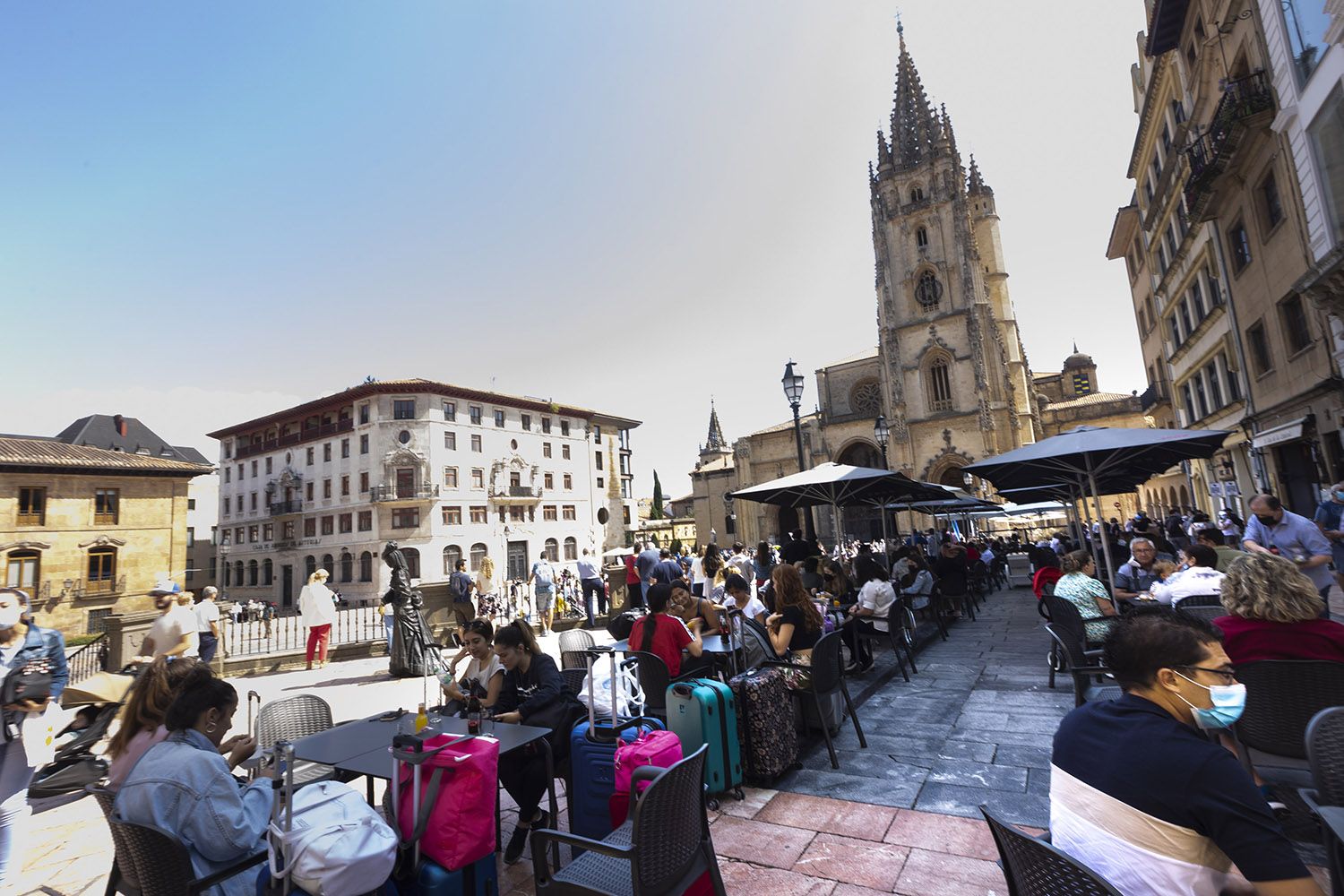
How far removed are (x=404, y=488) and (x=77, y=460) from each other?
612 inches

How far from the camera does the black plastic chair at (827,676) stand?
4516 mm

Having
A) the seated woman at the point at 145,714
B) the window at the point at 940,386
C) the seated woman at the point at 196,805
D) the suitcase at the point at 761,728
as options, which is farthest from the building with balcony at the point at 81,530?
the window at the point at 940,386

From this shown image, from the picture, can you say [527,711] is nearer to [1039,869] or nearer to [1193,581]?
[1039,869]

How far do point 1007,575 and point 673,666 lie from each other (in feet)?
57.9

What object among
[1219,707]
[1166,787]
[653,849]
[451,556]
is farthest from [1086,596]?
[451,556]

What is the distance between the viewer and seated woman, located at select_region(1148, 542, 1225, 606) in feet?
16.5

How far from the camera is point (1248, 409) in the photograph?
14.1m

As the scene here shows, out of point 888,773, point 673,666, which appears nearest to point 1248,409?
point 888,773

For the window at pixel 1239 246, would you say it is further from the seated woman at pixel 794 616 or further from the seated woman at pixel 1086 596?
the seated woman at pixel 794 616

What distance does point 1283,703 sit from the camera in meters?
2.98

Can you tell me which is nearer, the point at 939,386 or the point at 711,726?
the point at 711,726

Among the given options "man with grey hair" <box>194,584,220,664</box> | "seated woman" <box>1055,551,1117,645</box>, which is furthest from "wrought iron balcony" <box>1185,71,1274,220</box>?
"man with grey hair" <box>194,584,220,664</box>

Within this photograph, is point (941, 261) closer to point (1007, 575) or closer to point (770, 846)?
point (1007, 575)

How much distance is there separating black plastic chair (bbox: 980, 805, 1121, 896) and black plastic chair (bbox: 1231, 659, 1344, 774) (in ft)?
6.94
